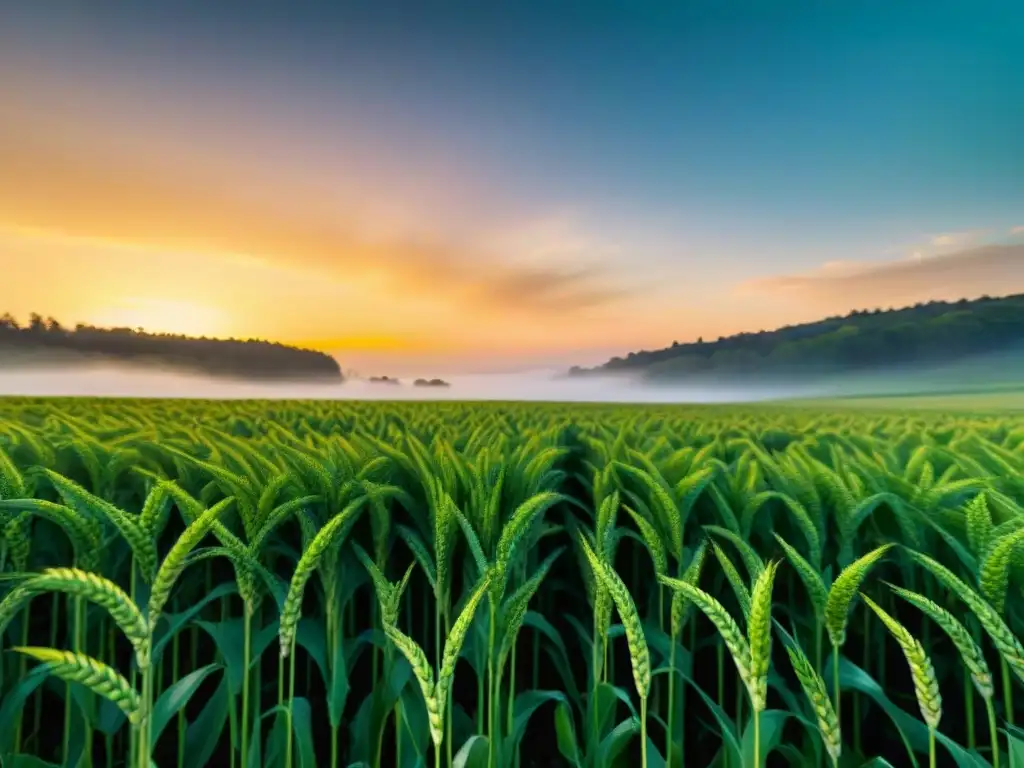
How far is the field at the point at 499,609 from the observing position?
1.17 meters

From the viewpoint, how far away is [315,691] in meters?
1.96

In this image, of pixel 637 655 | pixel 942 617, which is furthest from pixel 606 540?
pixel 942 617

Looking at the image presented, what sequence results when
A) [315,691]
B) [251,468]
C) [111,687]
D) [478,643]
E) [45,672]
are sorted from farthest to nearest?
[315,691], [251,468], [478,643], [45,672], [111,687]

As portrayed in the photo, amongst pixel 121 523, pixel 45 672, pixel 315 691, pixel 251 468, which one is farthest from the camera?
pixel 315 691

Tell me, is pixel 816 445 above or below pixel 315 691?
above

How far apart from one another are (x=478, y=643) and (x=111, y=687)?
923 mm

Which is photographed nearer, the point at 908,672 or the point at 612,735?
the point at 612,735

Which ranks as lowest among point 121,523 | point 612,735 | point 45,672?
point 612,735

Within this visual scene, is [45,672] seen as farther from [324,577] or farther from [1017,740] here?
[1017,740]

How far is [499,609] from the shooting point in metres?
1.38

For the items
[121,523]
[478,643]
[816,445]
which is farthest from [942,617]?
[816,445]

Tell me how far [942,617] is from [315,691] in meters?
1.84

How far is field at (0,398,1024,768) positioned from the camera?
117cm

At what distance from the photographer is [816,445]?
338cm
